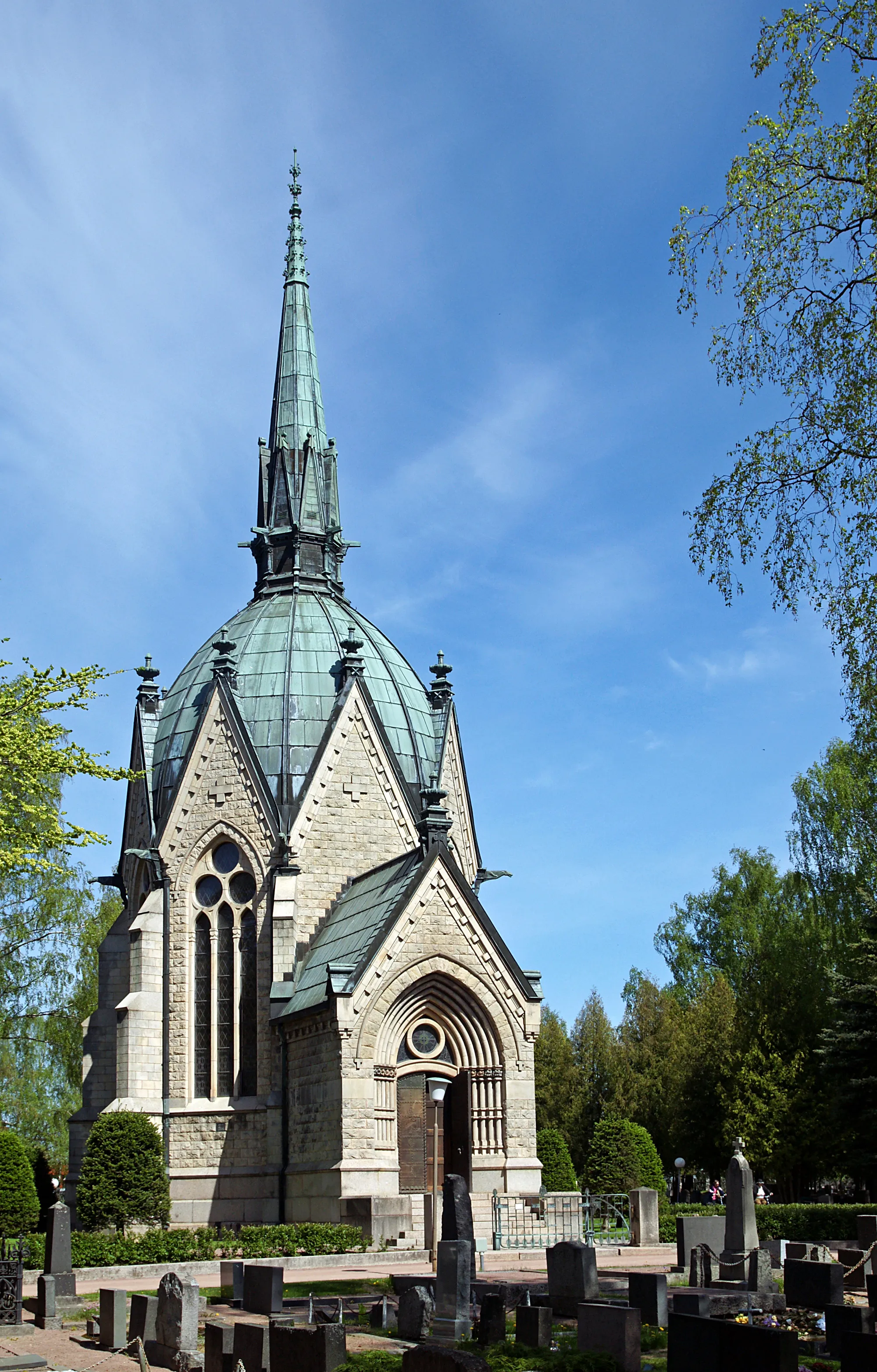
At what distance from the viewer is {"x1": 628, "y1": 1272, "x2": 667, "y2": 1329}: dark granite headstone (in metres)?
14.4

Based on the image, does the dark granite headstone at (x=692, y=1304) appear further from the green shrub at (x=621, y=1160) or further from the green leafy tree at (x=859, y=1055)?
the green shrub at (x=621, y=1160)

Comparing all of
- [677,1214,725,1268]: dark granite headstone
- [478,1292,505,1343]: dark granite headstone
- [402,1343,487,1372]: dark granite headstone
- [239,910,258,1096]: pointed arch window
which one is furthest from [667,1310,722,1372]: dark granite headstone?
[239,910,258,1096]: pointed arch window

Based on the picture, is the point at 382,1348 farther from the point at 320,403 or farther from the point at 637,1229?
the point at 320,403

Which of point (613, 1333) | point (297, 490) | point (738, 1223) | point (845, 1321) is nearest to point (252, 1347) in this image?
point (613, 1333)

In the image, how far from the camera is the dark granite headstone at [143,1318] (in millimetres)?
14398

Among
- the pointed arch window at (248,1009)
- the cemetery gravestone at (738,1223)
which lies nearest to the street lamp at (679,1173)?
the pointed arch window at (248,1009)

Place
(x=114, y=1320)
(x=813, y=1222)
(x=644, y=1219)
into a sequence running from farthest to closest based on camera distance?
(x=813, y=1222) → (x=644, y=1219) → (x=114, y=1320)

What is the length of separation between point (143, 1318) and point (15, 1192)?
1564 centimetres

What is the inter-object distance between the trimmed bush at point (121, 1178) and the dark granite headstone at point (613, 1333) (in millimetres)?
16904

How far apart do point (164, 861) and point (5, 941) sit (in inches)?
394

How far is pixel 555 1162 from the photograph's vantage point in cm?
3588

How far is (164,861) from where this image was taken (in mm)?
34031

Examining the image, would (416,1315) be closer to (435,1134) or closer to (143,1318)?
(143,1318)

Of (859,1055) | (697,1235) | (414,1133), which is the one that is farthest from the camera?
(859,1055)
